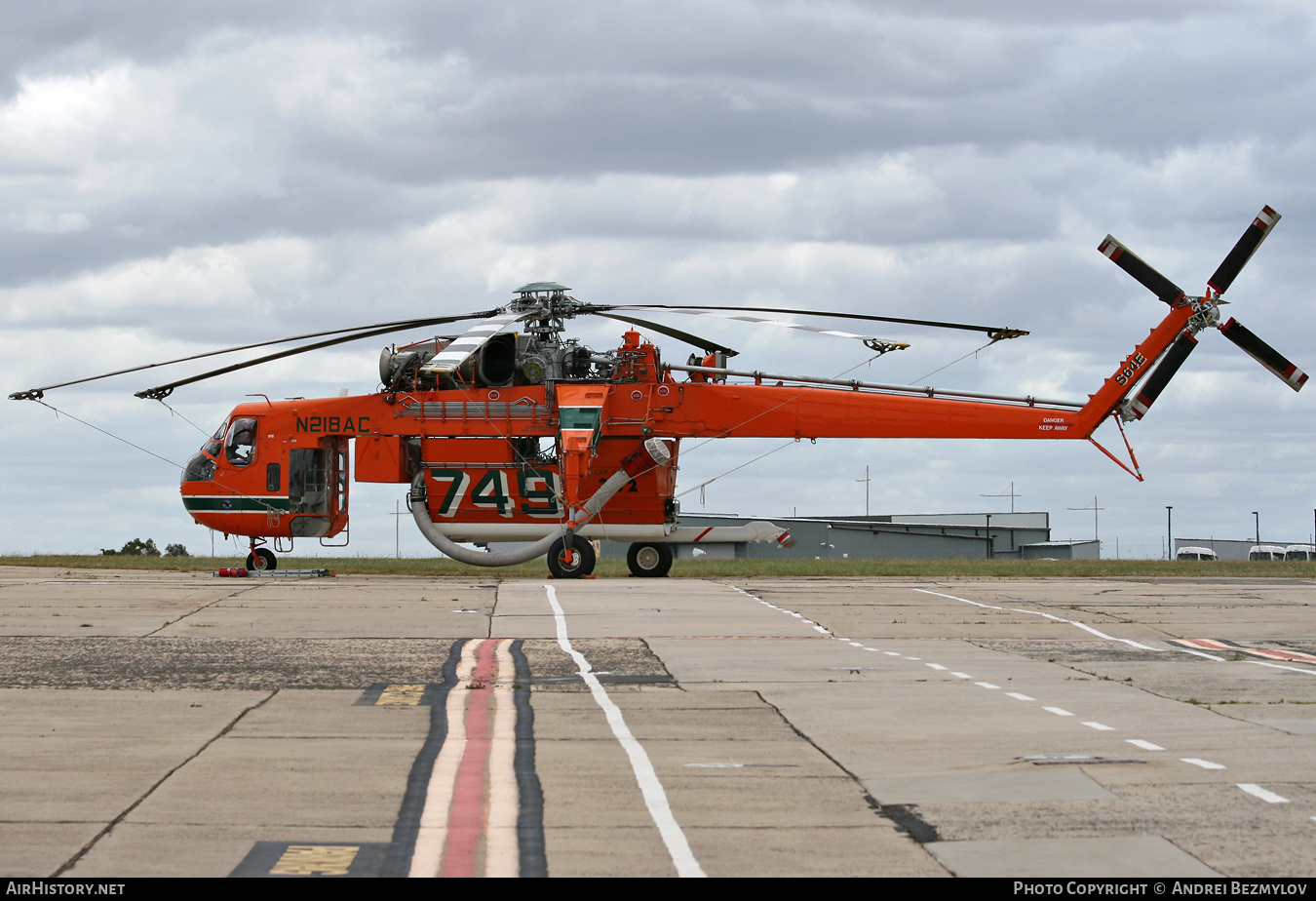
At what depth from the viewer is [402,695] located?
12305 millimetres

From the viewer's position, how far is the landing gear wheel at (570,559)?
94.2ft

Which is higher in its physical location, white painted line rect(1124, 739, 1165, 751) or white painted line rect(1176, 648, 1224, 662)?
white painted line rect(1176, 648, 1224, 662)

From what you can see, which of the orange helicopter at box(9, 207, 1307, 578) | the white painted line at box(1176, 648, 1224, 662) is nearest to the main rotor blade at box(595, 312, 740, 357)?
the orange helicopter at box(9, 207, 1307, 578)

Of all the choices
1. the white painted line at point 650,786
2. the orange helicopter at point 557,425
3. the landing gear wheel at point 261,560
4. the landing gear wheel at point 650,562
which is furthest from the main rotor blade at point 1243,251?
the landing gear wheel at point 261,560

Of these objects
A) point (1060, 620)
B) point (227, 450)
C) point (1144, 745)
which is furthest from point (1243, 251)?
point (227, 450)

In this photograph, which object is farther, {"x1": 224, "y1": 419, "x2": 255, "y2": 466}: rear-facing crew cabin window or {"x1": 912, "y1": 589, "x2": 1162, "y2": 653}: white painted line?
{"x1": 224, "y1": 419, "x2": 255, "y2": 466}: rear-facing crew cabin window

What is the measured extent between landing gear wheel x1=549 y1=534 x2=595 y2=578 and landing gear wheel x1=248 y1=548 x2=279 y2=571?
7.16 meters

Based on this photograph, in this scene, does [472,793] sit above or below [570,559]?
below

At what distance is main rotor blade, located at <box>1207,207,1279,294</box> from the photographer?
1083 inches

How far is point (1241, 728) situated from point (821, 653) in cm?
591

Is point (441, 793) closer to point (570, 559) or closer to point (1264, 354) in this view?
point (570, 559)

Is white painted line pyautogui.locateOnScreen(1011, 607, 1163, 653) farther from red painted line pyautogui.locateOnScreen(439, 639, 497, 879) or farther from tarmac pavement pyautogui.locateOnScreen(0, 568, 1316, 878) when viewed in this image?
red painted line pyautogui.locateOnScreen(439, 639, 497, 879)

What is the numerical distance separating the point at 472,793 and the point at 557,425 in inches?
840

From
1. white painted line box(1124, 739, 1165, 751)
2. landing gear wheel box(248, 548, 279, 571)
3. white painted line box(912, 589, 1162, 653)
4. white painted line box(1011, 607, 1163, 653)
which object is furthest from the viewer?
landing gear wheel box(248, 548, 279, 571)
